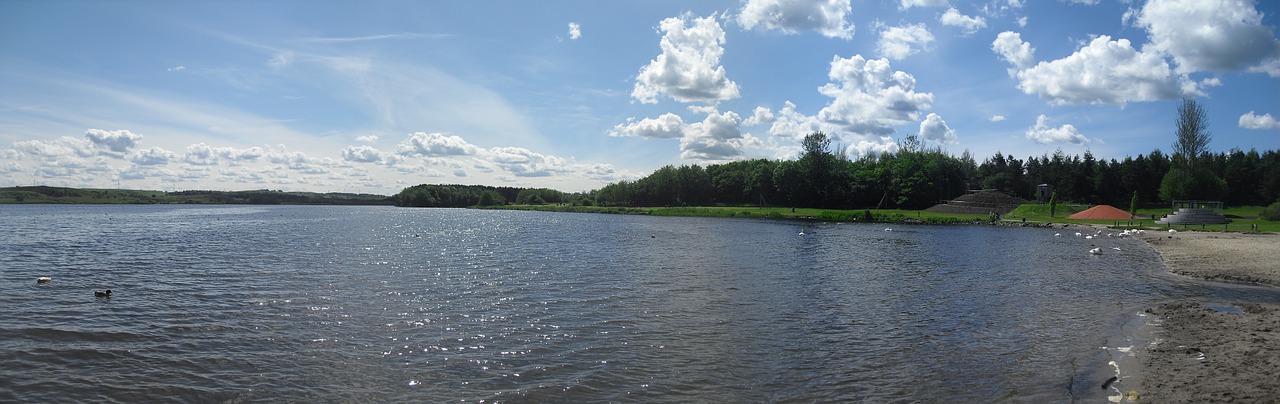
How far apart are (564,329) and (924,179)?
424 feet

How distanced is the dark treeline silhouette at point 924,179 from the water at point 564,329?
103191mm

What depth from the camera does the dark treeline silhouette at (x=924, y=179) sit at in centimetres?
11544

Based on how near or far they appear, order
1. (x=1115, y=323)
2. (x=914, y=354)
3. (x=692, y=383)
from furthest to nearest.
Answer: (x=1115, y=323) → (x=914, y=354) → (x=692, y=383)

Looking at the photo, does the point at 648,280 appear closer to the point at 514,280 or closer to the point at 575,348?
the point at 514,280

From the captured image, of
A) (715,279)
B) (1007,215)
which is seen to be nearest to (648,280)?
(715,279)

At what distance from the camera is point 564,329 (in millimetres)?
16422

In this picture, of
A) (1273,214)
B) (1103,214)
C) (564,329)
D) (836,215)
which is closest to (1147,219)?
(1103,214)

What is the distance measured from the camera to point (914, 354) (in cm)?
1445

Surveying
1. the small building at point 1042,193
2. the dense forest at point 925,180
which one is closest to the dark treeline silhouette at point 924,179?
the dense forest at point 925,180

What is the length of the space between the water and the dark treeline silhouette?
103191 mm

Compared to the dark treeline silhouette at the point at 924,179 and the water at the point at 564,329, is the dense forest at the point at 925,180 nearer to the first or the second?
the dark treeline silhouette at the point at 924,179

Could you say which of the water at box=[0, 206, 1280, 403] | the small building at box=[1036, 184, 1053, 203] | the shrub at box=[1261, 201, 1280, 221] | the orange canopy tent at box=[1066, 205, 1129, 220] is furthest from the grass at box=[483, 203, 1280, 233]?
the water at box=[0, 206, 1280, 403]

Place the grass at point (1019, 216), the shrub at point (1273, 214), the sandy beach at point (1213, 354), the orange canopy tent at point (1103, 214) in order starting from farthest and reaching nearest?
the orange canopy tent at point (1103, 214), the shrub at point (1273, 214), the grass at point (1019, 216), the sandy beach at point (1213, 354)

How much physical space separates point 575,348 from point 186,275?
2107 centimetres
